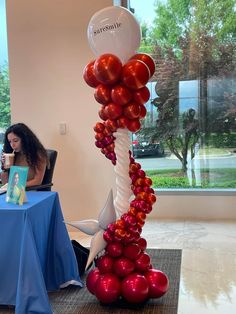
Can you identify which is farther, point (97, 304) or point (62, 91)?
point (62, 91)

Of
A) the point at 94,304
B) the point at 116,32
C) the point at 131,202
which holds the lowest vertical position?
the point at 94,304

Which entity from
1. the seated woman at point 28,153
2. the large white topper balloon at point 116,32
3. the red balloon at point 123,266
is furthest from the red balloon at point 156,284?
the large white topper balloon at point 116,32

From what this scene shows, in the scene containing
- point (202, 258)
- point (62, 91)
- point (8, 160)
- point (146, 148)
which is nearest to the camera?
point (8, 160)

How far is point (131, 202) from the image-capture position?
233cm

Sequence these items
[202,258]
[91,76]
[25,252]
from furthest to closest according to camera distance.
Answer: [202,258], [91,76], [25,252]

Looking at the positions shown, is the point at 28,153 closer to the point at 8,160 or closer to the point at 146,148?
the point at 8,160

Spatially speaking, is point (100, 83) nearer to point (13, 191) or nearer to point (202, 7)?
point (13, 191)

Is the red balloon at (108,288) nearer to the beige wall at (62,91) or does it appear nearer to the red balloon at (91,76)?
the red balloon at (91,76)

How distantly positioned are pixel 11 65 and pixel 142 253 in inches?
103

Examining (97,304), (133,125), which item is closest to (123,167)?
(133,125)

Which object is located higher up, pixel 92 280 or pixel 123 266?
pixel 123 266

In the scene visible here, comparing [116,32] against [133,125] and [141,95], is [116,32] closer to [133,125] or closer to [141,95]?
[141,95]

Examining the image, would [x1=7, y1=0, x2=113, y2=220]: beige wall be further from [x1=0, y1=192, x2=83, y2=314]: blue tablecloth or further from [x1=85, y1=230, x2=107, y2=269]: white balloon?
[x1=85, y1=230, x2=107, y2=269]: white balloon

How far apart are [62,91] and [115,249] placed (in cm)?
216
